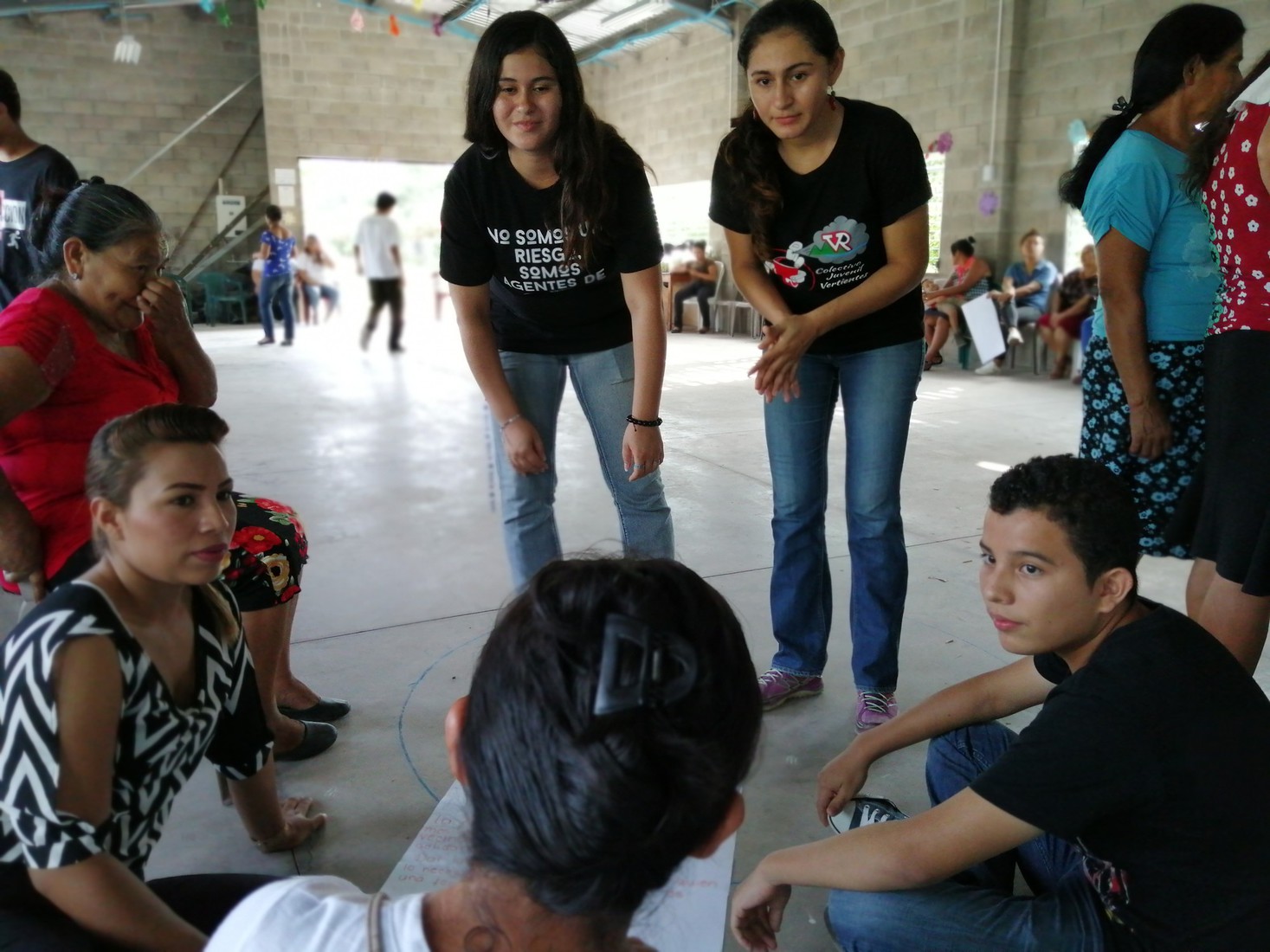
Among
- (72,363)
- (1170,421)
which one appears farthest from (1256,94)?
(72,363)

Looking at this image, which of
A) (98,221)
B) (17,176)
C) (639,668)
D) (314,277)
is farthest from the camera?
(314,277)

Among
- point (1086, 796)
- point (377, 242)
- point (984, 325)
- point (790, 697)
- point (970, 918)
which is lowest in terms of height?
point (790, 697)

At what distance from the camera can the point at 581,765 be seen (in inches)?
22.6

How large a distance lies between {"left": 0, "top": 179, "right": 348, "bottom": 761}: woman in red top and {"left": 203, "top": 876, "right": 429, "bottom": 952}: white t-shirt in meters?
0.88

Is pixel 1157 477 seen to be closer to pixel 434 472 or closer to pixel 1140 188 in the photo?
pixel 1140 188

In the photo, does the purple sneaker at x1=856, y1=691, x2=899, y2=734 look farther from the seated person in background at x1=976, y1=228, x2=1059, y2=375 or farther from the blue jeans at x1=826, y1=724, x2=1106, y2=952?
the seated person in background at x1=976, y1=228, x2=1059, y2=375

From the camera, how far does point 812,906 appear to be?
1.34 m

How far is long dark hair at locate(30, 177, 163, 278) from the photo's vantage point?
1383 millimetres

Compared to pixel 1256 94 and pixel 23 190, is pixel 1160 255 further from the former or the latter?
pixel 23 190

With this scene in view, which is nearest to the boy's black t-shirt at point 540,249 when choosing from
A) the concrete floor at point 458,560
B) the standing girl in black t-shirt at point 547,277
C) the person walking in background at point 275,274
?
the standing girl in black t-shirt at point 547,277

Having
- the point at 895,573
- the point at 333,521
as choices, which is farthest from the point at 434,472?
the point at 895,573

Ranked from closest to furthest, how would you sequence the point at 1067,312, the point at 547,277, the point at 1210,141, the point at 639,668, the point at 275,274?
the point at 639,668, the point at 1210,141, the point at 547,277, the point at 1067,312, the point at 275,274

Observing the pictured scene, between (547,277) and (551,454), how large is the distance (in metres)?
0.39

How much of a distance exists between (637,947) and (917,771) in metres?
1.09
